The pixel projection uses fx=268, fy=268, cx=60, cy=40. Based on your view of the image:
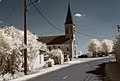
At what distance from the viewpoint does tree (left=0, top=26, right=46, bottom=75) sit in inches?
984

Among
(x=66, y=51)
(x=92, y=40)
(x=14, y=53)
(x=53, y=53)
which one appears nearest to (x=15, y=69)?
(x=14, y=53)

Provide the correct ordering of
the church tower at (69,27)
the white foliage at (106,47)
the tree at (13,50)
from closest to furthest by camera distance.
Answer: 1. the tree at (13,50)
2. the church tower at (69,27)
3. the white foliage at (106,47)

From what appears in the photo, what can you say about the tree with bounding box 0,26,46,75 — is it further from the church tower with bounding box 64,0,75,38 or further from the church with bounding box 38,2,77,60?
the church tower with bounding box 64,0,75,38

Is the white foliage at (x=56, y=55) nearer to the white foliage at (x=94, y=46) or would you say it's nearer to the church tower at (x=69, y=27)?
the church tower at (x=69, y=27)

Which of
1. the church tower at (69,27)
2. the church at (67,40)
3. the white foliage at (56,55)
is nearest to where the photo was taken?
the white foliage at (56,55)

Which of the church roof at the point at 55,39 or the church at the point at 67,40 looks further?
the church roof at the point at 55,39

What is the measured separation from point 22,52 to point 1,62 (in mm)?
3813

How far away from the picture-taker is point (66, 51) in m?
101

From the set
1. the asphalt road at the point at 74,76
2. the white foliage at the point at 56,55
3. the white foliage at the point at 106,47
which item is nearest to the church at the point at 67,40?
the white foliage at the point at 106,47

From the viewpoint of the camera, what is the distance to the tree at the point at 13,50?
25000 millimetres

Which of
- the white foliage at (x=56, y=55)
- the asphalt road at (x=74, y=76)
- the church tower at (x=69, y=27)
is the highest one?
the church tower at (x=69, y=27)

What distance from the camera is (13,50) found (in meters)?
27.0

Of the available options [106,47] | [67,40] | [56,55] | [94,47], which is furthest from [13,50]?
[106,47]

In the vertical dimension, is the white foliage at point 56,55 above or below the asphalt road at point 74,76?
above
